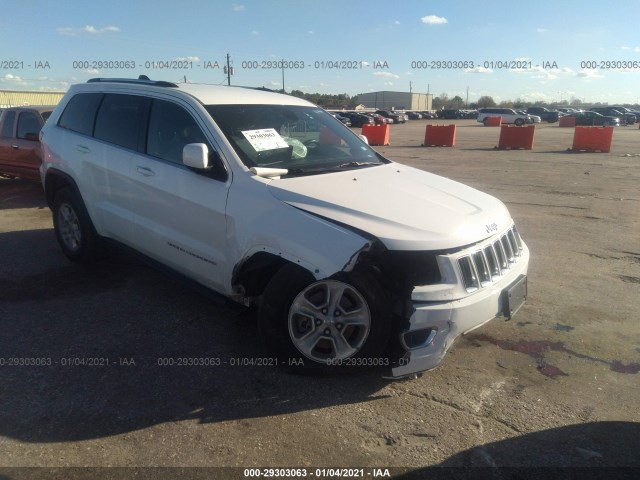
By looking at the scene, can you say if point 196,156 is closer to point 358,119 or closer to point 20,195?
point 20,195

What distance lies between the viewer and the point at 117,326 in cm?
439

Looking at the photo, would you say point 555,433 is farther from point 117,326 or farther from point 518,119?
point 518,119

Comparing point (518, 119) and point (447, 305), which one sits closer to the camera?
point (447, 305)

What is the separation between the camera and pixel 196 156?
374 centimetres

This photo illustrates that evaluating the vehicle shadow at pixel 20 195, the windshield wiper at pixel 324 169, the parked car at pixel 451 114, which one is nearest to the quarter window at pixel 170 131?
the windshield wiper at pixel 324 169

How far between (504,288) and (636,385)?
1.11 meters

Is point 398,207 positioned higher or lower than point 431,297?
higher

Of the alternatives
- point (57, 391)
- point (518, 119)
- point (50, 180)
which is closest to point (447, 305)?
point (57, 391)

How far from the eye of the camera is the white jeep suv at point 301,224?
3.24 meters

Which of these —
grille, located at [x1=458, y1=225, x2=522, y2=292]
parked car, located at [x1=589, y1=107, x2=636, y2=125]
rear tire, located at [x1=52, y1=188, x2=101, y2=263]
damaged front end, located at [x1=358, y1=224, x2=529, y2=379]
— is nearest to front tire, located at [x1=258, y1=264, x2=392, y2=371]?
damaged front end, located at [x1=358, y1=224, x2=529, y2=379]

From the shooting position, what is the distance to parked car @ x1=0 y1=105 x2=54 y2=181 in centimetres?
942

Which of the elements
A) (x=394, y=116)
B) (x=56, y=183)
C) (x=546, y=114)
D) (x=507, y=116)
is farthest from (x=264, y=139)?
(x=546, y=114)

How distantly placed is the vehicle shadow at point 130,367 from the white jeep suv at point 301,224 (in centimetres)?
30

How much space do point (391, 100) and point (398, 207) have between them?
366 feet
